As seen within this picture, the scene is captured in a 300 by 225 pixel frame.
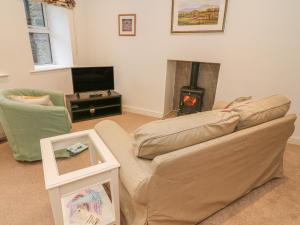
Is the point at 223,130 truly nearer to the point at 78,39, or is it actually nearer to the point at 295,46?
the point at 295,46

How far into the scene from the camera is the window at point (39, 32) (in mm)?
3394

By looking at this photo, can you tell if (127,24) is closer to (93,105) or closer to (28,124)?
(93,105)

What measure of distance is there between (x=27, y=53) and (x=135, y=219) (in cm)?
305

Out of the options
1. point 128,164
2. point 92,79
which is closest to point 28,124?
point 128,164

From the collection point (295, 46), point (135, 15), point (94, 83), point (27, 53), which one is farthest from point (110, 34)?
point (295, 46)

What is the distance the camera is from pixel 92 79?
3.51 metres

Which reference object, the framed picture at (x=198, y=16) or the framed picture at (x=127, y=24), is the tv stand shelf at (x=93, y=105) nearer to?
the framed picture at (x=127, y=24)

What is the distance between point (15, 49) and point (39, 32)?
866 millimetres

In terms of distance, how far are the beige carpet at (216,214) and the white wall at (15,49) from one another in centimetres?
134

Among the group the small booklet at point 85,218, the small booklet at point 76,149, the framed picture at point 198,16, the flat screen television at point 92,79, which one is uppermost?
the framed picture at point 198,16

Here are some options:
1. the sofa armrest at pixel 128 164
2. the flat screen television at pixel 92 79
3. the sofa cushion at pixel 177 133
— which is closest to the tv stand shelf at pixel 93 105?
the flat screen television at pixel 92 79

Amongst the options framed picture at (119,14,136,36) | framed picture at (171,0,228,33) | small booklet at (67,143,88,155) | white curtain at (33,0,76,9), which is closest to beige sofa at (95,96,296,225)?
small booklet at (67,143,88,155)

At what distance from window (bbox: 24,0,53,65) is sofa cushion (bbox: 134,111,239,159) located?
339cm

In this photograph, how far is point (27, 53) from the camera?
3033 mm
